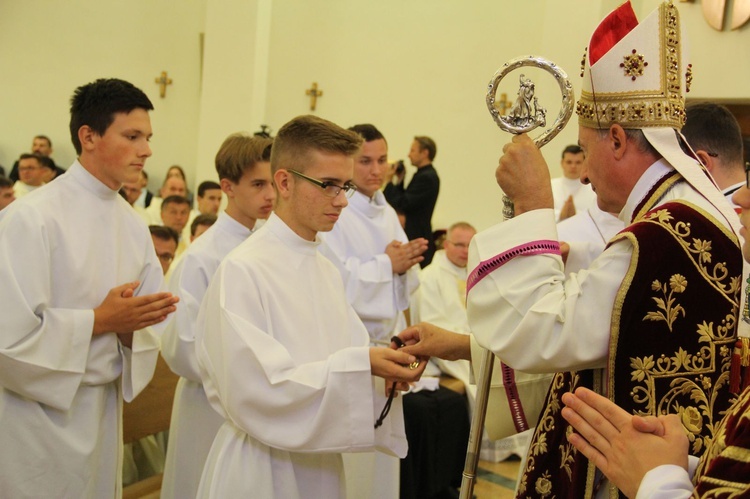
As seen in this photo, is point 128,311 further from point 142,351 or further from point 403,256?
point 403,256

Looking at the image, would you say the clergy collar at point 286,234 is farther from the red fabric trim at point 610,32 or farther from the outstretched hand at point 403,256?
the outstretched hand at point 403,256

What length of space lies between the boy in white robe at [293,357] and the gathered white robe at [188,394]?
3.35 feet

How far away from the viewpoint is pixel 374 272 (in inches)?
193

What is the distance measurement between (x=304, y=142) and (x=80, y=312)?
1140 millimetres

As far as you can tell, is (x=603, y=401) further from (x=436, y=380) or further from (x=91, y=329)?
(x=436, y=380)

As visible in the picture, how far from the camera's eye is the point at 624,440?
170 cm

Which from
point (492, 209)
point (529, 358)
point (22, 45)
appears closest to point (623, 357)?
point (529, 358)

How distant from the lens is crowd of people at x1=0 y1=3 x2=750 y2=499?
2039mm

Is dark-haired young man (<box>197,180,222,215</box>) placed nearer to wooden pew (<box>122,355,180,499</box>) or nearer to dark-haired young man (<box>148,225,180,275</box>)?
dark-haired young man (<box>148,225,180,275</box>)

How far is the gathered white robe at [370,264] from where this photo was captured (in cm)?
483

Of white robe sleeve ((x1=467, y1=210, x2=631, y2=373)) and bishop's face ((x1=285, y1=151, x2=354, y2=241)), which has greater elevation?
bishop's face ((x1=285, y1=151, x2=354, y2=241))

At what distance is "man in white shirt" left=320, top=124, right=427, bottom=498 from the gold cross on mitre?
741cm

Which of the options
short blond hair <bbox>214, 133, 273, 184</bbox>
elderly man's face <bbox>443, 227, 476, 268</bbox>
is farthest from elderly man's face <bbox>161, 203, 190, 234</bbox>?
short blond hair <bbox>214, 133, 273, 184</bbox>

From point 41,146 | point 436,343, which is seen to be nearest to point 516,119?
point 436,343
